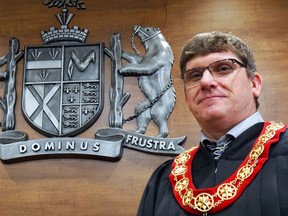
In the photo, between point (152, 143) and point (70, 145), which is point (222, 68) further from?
point (70, 145)

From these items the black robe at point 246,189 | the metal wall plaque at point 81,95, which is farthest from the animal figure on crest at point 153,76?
the black robe at point 246,189

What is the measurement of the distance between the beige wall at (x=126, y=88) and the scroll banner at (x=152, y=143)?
0.05 m

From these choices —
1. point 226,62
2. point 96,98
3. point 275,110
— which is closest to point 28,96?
point 96,98

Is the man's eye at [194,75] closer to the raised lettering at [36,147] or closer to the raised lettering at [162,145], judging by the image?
the raised lettering at [162,145]

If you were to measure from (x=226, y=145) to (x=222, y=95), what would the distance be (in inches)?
6.0

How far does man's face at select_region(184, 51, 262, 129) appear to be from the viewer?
119cm

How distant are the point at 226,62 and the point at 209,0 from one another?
163 centimetres

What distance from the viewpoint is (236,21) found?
2.65 metres

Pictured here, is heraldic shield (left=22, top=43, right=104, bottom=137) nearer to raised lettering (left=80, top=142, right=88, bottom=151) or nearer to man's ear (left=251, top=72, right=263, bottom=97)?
raised lettering (left=80, top=142, right=88, bottom=151)

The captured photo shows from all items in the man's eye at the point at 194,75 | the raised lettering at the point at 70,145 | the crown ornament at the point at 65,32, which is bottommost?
the raised lettering at the point at 70,145

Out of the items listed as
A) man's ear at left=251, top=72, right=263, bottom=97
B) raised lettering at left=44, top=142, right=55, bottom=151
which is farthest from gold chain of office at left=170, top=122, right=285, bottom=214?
raised lettering at left=44, top=142, right=55, bottom=151

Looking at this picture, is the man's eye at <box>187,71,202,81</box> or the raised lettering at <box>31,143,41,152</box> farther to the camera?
the raised lettering at <box>31,143,41,152</box>

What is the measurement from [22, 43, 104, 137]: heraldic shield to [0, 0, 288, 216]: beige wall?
0.06 meters

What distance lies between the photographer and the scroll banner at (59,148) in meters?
2.48
